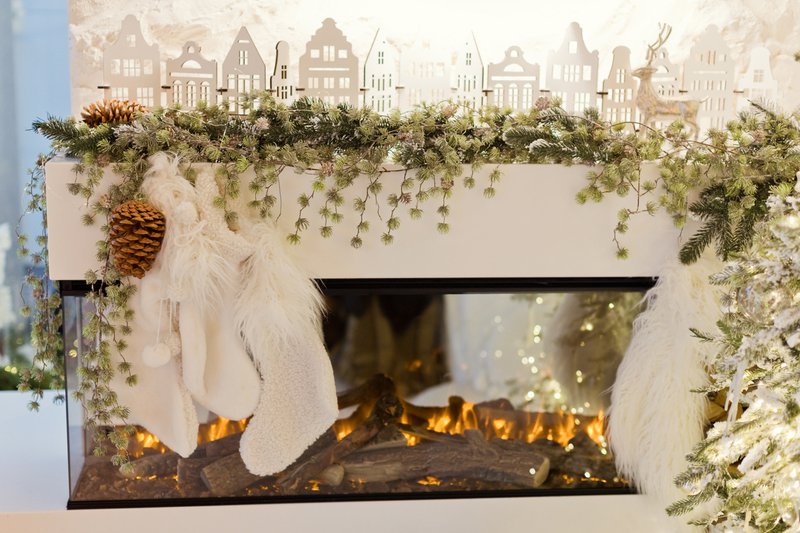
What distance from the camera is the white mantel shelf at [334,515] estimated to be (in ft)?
5.48

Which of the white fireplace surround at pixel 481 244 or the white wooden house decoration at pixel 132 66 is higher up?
the white wooden house decoration at pixel 132 66

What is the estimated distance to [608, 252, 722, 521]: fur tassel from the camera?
1644 mm

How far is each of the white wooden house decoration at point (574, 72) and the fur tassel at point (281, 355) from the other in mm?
728

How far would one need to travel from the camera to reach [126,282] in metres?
1.56

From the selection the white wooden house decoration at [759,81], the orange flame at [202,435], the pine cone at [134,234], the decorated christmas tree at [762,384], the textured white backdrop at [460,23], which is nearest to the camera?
the decorated christmas tree at [762,384]

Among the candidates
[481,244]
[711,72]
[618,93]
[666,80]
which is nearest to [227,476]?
[481,244]

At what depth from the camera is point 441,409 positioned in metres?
1.74

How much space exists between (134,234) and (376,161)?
52 cm

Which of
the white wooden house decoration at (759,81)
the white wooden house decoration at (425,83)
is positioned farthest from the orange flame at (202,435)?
the white wooden house decoration at (759,81)

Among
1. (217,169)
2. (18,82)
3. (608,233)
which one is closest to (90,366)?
(217,169)

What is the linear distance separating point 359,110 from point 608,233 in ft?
2.08

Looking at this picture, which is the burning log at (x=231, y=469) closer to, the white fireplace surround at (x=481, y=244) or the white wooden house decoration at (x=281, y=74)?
the white fireplace surround at (x=481, y=244)

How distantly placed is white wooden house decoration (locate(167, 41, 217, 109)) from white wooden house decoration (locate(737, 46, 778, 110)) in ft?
4.18

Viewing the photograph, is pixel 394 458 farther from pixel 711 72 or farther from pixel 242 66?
pixel 711 72
